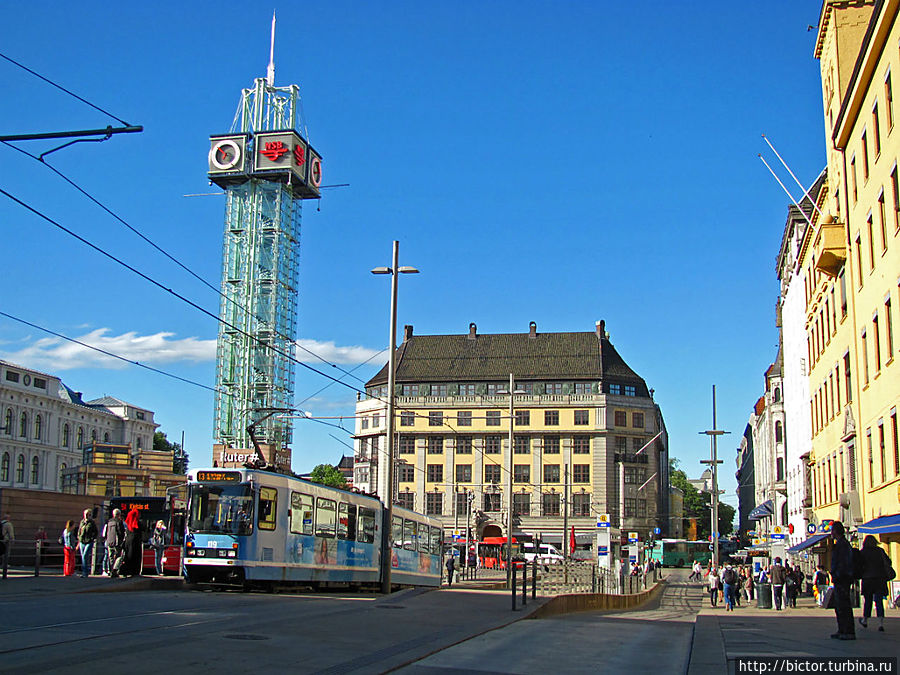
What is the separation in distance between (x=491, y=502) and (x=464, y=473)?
407 cm

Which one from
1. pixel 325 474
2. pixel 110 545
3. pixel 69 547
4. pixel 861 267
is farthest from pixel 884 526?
pixel 325 474

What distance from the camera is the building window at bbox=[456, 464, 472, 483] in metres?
99.4

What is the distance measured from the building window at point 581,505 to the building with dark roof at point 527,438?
3.8 inches

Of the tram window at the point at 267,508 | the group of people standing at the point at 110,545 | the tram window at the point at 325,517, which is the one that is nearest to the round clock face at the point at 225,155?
the tram window at the point at 325,517

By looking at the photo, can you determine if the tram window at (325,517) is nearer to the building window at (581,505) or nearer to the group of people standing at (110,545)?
the group of people standing at (110,545)

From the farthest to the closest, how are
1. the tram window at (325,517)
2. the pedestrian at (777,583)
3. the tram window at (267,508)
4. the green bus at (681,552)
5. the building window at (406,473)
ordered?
1. the building window at (406,473)
2. the green bus at (681,552)
3. the pedestrian at (777,583)
4. the tram window at (325,517)
5. the tram window at (267,508)

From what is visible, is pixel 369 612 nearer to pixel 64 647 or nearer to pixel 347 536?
pixel 64 647

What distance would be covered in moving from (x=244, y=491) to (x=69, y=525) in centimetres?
470

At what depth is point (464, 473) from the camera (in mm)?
99688

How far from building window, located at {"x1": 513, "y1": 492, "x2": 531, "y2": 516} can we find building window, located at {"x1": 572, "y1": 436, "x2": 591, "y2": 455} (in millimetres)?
6474

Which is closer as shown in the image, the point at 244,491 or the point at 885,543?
the point at 244,491

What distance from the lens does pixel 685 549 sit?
10031cm

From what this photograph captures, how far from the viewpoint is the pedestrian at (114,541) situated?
24.5m

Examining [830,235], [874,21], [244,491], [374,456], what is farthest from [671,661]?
[374,456]
